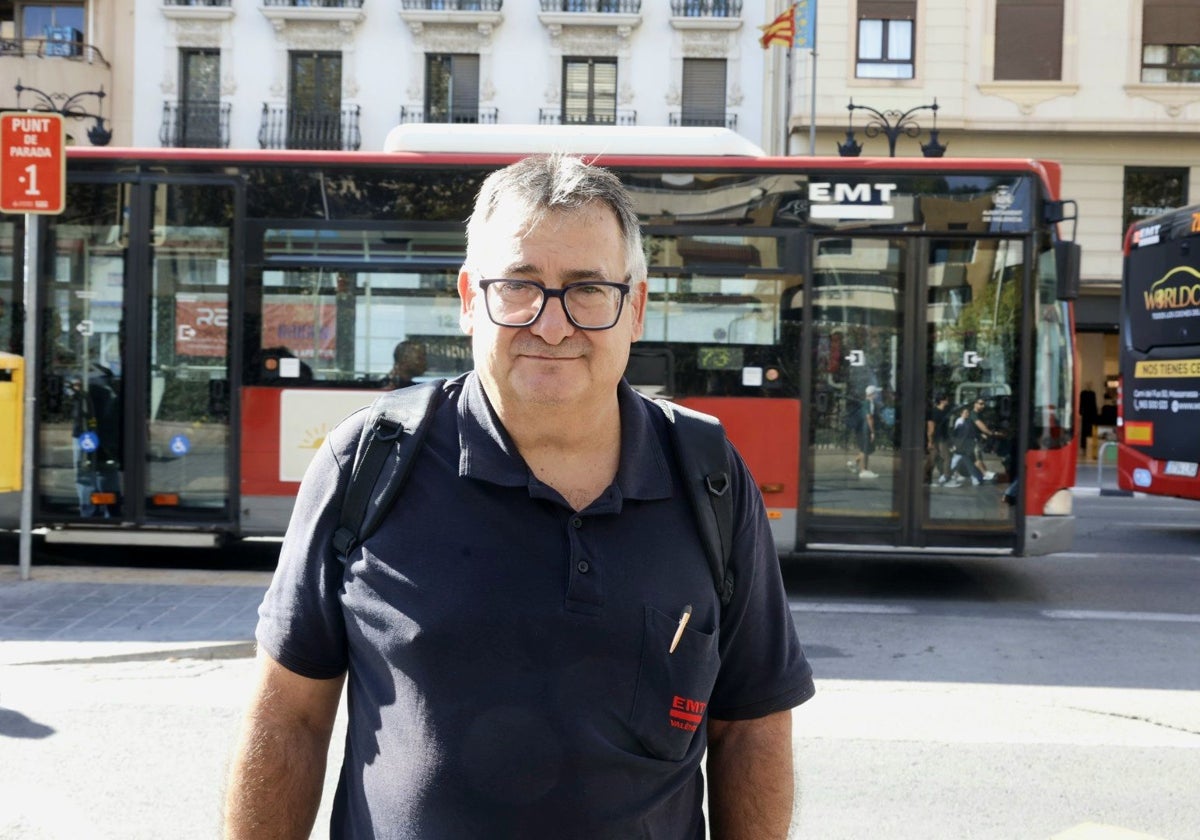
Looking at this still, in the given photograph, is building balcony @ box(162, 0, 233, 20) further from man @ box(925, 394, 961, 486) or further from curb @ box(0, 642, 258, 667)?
curb @ box(0, 642, 258, 667)

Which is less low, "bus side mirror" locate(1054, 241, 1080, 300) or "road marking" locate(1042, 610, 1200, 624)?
"bus side mirror" locate(1054, 241, 1080, 300)

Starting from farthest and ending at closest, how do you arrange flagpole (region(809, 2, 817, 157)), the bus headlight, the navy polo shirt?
flagpole (region(809, 2, 817, 157)) → the bus headlight → the navy polo shirt

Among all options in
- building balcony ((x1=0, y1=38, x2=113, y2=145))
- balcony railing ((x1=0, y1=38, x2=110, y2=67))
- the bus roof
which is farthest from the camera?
balcony railing ((x1=0, y1=38, x2=110, y2=67))

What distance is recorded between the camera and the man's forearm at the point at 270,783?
2.00 metres

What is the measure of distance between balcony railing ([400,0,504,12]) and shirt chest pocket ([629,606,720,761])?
96.4 ft

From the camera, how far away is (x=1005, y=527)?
9094 millimetres

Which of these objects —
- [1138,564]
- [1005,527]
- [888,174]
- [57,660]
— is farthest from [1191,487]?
[57,660]

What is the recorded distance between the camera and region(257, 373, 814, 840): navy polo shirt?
187cm

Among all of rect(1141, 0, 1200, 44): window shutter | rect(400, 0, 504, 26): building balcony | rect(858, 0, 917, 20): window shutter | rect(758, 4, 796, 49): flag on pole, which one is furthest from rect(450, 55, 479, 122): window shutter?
rect(1141, 0, 1200, 44): window shutter

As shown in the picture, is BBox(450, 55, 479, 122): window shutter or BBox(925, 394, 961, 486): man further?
BBox(450, 55, 479, 122): window shutter

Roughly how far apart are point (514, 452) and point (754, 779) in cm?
70

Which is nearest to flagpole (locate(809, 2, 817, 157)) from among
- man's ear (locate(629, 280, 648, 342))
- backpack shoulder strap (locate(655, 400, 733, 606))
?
man's ear (locate(629, 280, 648, 342))

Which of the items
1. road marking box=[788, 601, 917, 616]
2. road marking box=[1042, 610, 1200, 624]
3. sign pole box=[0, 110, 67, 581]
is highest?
sign pole box=[0, 110, 67, 581]

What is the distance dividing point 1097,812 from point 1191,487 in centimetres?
948
